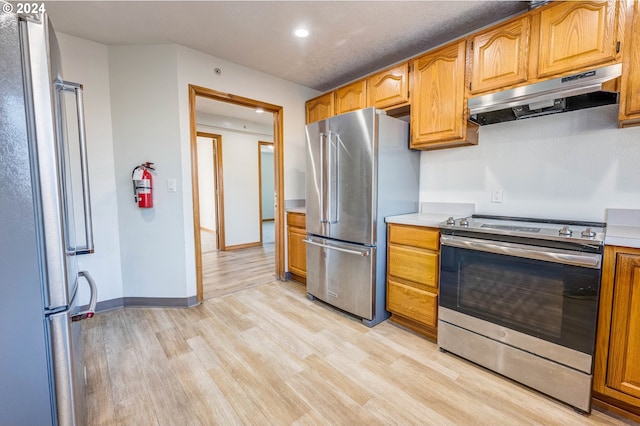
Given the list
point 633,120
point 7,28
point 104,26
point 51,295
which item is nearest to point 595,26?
point 633,120

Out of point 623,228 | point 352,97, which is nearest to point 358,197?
point 352,97

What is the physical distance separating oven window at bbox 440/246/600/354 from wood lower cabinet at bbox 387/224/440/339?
124 millimetres

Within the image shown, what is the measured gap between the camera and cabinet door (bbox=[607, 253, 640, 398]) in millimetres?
1319

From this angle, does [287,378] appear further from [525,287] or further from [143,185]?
[143,185]

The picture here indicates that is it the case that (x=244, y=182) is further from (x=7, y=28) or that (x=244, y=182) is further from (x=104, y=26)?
(x=7, y=28)

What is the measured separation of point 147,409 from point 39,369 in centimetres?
83

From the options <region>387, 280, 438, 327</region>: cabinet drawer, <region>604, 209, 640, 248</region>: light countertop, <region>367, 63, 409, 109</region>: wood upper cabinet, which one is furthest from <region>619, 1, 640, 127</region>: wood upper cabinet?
<region>387, 280, 438, 327</region>: cabinet drawer

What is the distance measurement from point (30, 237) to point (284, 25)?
86.7 inches

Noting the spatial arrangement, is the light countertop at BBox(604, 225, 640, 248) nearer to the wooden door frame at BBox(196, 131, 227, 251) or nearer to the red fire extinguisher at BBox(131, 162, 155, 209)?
the red fire extinguisher at BBox(131, 162, 155, 209)

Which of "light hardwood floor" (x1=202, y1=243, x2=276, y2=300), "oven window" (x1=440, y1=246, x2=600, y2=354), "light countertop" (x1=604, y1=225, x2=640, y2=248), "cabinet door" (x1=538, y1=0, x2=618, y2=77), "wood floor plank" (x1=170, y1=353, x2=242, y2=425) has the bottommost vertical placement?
"wood floor plank" (x1=170, y1=353, x2=242, y2=425)

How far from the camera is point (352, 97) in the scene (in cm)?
288

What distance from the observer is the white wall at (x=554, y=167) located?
1729 mm

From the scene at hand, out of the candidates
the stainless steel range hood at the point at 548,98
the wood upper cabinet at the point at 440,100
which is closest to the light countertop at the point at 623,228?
the stainless steel range hood at the point at 548,98

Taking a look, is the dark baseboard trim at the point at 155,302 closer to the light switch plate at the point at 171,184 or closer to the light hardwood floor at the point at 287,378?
the light hardwood floor at the point at 287,378
